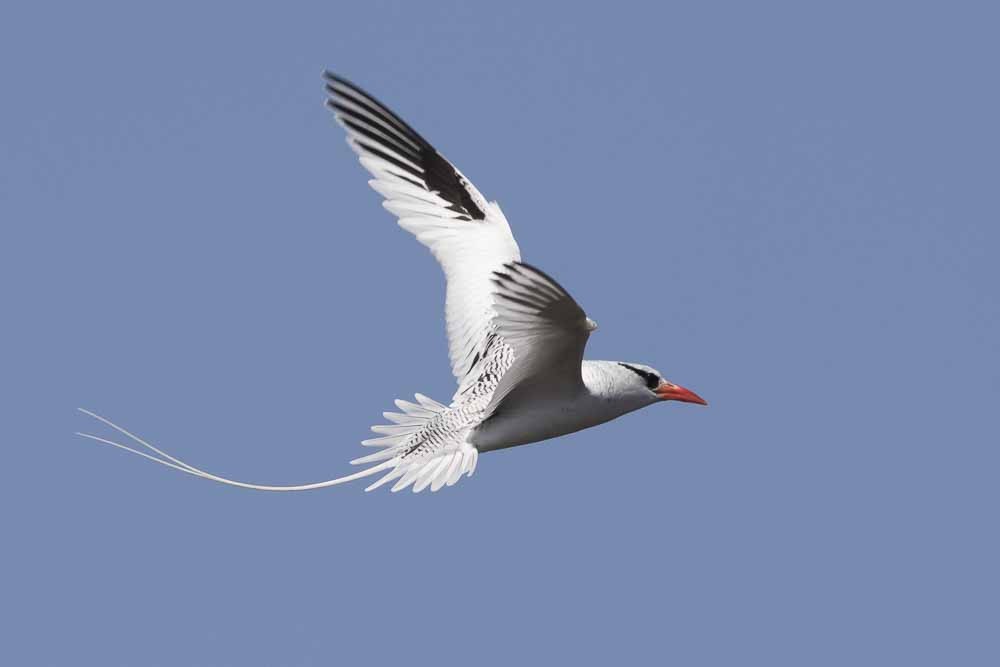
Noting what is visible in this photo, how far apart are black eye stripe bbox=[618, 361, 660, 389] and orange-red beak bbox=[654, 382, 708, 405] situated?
61 millimetres

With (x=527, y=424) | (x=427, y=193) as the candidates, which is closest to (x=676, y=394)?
(x=527, y=424)

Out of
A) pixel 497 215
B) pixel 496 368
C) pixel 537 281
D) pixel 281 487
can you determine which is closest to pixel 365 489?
pixel 281 487

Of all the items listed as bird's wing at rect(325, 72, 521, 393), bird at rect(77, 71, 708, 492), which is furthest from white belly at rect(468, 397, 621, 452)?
bird's wing at rect(325, 72, 521, 393)

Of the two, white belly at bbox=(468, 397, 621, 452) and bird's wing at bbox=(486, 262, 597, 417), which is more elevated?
bird's wing at bbox=(486, 262, 597, 417)

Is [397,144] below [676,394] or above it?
above

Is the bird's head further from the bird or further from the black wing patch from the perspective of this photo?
Result: the black wing patch

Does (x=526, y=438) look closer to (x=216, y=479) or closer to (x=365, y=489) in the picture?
(x=365, y=489)

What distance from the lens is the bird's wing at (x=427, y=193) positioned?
44.7ft

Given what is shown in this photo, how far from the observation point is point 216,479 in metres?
11.0

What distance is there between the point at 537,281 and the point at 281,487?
2.57 m

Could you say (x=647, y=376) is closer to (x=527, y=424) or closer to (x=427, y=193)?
(x=527, y=424)

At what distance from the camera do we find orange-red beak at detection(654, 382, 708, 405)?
12516 millimetres

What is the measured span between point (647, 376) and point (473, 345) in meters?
1.49

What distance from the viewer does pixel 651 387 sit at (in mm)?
12445
